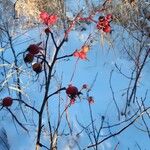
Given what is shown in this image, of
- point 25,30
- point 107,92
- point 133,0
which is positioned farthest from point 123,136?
point 25,30

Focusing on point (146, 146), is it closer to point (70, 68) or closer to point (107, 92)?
point (107, 92)

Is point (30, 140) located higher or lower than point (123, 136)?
lower

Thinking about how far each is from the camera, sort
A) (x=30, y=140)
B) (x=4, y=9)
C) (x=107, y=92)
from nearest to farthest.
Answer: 1. (x=30, y=140)
2. (x=107, y=92)
3. (x=4, y=9)

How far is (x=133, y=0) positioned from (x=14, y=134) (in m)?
1.80

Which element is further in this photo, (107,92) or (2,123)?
(107,92)

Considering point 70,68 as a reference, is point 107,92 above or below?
below

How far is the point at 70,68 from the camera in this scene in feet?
13.6

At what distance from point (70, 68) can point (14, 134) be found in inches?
43.0

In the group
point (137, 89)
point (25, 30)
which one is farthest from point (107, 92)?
point (25, 30)

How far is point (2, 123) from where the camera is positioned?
3336 millimetres

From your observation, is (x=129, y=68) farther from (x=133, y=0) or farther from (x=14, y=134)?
(x=14, y=134)

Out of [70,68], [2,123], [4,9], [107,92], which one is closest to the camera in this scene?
[2,123]

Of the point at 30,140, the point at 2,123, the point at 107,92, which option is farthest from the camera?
the point at 107,92

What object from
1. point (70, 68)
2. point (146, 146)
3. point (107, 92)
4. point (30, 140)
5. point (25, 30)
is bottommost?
point (30, 140)
